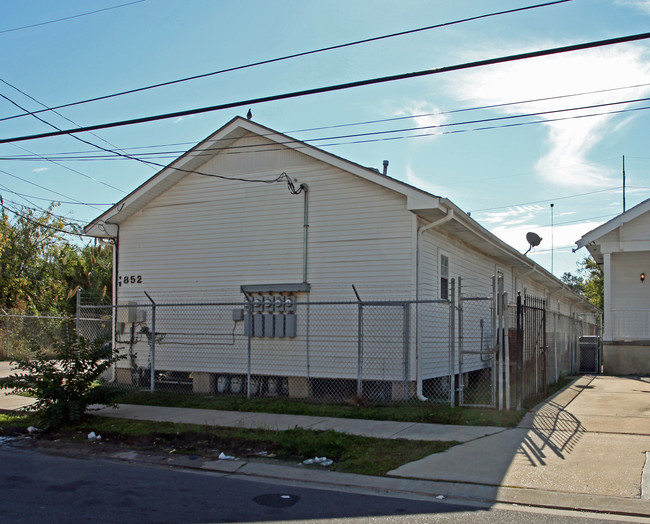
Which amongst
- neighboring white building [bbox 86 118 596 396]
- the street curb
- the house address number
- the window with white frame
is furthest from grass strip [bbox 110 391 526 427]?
the window with white frame

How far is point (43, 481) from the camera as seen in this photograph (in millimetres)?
7160

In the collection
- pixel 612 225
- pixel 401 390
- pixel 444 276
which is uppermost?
pixel 612 225

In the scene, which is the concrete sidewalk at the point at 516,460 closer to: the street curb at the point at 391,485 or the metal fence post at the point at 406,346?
the street curb at the point at 391,485

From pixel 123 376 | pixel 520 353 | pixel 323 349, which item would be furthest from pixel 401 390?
pixel 123 376

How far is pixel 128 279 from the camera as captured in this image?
53.0ft

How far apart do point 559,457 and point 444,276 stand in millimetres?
7272

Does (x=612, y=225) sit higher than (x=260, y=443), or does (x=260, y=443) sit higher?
(x=612, y=225)

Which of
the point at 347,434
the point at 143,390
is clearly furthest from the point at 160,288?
the point at 347,434

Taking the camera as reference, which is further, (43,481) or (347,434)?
(347,434)

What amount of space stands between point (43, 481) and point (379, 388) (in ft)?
23.8

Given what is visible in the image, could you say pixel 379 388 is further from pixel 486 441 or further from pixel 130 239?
pixel 130 239

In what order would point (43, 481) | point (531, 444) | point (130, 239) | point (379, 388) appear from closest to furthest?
point (43, 481), point (531, 444), point (379, 388), point (130, 239)

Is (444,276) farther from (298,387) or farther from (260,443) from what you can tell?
(260,443)

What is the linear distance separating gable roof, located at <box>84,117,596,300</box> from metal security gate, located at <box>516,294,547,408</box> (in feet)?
7.91
